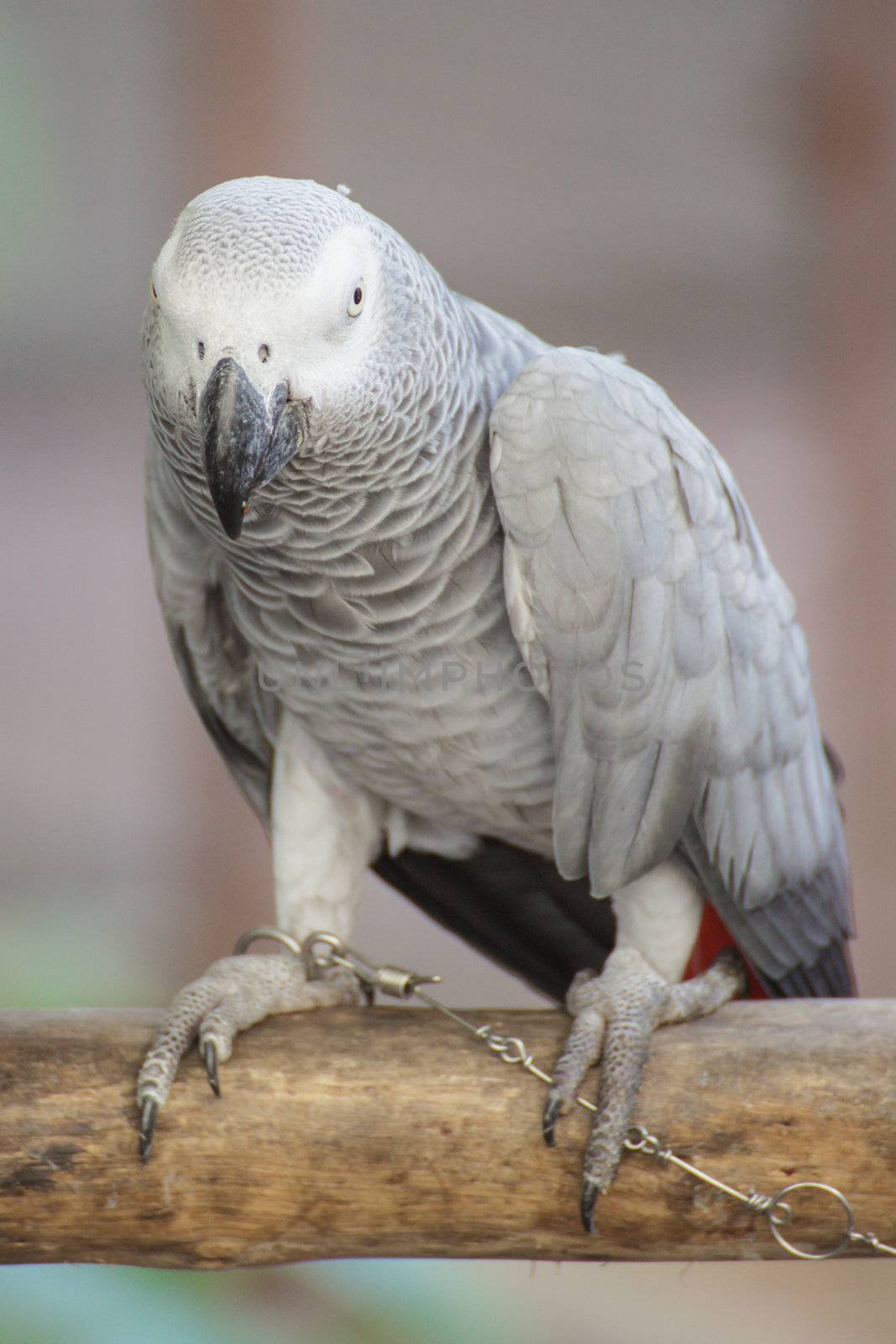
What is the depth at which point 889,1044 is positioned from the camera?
0.84m

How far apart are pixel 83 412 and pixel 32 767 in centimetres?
63

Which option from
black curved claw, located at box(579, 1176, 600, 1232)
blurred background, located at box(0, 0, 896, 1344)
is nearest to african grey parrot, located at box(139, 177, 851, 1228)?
black curved claw, located at box(579, 1176, 600, 1232)

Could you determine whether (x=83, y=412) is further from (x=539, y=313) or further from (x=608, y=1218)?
(x=608, y=1218)

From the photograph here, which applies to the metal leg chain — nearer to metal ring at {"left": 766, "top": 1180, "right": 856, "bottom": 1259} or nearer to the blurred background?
metal ring at {"left": 766, "top": 1180, "right": 856, "bottom": 1259}

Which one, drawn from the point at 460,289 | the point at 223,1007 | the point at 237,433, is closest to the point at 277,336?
the point at 237,433

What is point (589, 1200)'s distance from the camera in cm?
80

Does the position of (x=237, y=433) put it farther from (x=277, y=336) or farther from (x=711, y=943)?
(x=711, y=943)

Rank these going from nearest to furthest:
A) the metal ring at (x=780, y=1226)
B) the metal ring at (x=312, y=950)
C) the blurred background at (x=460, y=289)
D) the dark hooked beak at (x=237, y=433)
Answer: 1. the dark hooked beak at (x=237, y=433)
2. the metal ring at (x=780, y=1226)
3. the metal ring at (x=312, y=950)
4. the blurred background at (x=460, y=289)

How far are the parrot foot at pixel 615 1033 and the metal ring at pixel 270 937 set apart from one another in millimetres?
245

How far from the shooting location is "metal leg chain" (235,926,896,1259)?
2.61ft

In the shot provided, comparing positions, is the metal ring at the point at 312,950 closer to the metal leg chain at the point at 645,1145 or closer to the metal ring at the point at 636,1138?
the metal leg chain at the point at 645,1145

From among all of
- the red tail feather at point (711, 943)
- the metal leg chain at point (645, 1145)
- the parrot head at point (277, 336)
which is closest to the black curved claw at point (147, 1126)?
the metal leg chain at point (645, 1145)

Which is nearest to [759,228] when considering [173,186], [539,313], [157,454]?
[539,313]

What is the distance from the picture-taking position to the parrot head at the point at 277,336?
27.3 inches
